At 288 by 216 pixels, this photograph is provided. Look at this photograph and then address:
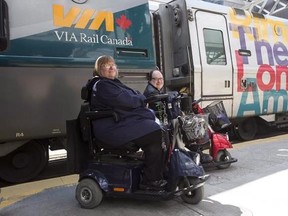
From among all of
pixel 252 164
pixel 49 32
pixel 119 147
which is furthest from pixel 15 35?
pixel 252 164

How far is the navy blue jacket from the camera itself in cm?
321

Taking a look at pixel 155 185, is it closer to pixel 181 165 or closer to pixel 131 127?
pixel 181 165

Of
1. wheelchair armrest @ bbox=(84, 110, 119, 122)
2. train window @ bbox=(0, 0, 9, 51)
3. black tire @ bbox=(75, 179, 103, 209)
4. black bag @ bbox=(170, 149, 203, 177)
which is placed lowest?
black tire @ bbox=(75, 179, 103, 209)

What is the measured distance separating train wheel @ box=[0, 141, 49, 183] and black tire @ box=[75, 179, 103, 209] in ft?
4.80

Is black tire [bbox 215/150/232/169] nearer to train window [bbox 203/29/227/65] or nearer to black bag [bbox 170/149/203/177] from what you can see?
black bag [bbox 170/149/203/177]

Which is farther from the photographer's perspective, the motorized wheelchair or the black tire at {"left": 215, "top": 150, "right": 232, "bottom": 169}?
the black tire at {"left": 215, "top": 150, "right": 232, "bottom": 169}

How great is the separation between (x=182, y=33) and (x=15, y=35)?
113 inches

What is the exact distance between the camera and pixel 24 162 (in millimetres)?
4617

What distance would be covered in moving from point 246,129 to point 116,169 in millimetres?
4823

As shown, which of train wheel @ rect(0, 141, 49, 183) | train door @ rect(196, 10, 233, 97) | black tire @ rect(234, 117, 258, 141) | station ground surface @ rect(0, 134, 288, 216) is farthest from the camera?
black tire @ rect(234, 117, 258, 141)

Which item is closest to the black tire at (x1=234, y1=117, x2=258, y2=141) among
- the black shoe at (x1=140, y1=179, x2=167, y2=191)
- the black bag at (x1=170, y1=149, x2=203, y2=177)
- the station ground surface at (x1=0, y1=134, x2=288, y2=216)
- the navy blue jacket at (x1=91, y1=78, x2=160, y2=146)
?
the station ground surface at (x1=0, y1=134, x2=288, y2=216)

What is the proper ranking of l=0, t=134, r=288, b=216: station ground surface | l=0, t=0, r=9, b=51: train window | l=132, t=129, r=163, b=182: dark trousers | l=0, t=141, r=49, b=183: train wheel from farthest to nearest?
1. l=0, t=141, r=49, b=183: train wheel
2. l=0, t=134, r=288, b=216: station ground surface
3. l=132, t=129, r=163, b=182: dark trousers
4. l=0, t=0, r=9, b=51: train window

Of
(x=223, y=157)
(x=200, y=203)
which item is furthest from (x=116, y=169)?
(x=223, y=157)

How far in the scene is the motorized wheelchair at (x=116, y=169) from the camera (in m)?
3.27
